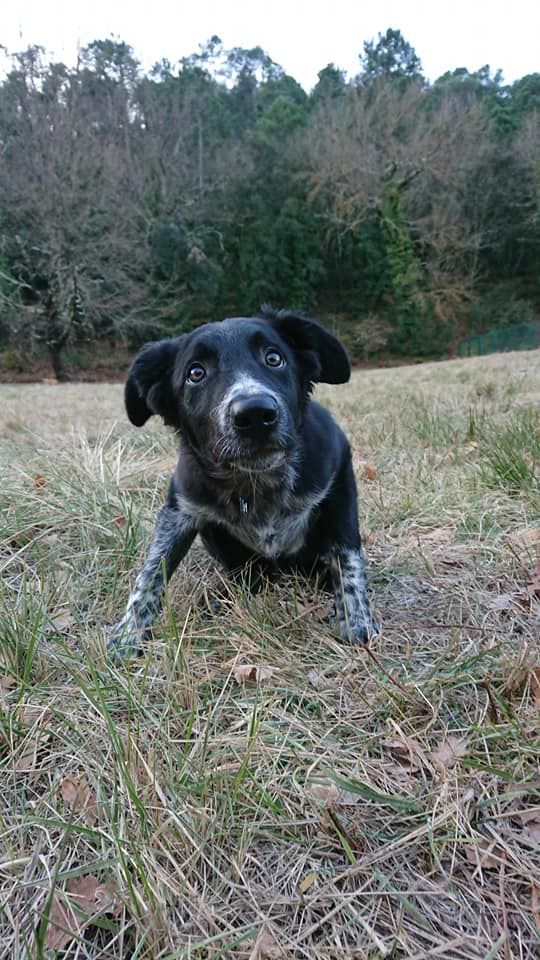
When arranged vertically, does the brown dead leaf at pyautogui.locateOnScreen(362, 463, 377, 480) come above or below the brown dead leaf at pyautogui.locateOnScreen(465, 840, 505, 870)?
below

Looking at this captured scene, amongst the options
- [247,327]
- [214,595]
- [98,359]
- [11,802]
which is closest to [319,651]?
[214,595]

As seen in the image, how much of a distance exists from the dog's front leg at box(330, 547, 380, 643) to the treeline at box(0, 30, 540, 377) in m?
24.3

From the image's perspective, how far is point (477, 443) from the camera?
4254mm

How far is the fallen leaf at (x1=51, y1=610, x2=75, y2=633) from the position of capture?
2250 mm

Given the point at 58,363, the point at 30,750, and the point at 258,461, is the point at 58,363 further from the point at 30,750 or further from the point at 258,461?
the point at 30,750

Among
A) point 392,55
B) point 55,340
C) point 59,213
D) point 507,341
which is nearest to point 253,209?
point 59,213

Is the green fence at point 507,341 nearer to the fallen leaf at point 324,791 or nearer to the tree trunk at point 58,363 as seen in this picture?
the tree trunk at point 58,363

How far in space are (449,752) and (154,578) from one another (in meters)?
1.29

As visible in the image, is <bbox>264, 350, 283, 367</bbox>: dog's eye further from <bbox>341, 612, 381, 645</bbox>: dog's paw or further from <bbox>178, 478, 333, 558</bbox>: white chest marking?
<bbox>341, 612, 381, 645</bbox>: dog's paw

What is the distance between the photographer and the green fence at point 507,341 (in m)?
29.1

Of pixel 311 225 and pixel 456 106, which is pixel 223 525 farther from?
pixel 456 106

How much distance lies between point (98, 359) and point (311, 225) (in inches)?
596

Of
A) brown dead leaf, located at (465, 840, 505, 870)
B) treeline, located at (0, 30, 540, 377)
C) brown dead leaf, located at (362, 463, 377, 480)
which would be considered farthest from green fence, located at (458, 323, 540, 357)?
brown dead leaf, located at (465, 840, 505, 870)

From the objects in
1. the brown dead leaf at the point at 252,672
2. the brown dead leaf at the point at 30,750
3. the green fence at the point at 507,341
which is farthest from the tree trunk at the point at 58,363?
the brown dead leaf at the point at 30,750
